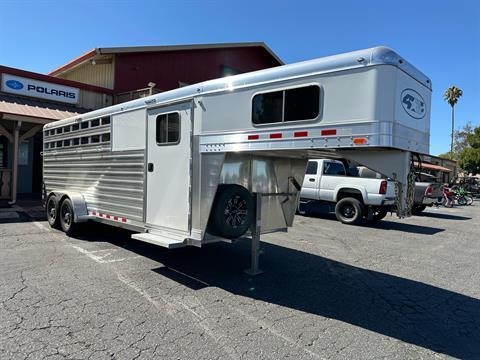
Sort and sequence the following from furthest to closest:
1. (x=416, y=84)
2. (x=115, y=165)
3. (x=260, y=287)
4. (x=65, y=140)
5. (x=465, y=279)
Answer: (x=65, y=140), (x=115, y=165), (x=465, y=279), (x=260, y=287), (x=416, y=84)

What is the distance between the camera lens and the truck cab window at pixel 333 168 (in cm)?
1214

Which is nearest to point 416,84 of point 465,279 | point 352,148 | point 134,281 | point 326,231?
point 352,148

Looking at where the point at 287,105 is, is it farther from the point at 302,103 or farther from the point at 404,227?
the point at 404,227

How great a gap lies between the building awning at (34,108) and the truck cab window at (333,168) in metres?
8.99

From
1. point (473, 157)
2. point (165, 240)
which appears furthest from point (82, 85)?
point (473, 157)

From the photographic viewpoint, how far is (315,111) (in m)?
4.05

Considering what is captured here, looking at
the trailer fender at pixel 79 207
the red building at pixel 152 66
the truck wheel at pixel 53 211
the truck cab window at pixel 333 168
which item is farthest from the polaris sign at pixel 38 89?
the truck cab window at pixel 333 168

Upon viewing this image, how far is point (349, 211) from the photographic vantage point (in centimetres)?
1166

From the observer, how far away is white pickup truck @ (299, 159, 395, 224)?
11125 mm


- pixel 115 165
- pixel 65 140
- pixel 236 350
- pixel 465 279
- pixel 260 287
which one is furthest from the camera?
pixel 65 140

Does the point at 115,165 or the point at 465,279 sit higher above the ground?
the point at 115,165

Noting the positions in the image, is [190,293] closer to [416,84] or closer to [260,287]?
[260,287]

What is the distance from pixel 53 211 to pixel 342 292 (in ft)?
21.9

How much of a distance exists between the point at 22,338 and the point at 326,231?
7809mm
